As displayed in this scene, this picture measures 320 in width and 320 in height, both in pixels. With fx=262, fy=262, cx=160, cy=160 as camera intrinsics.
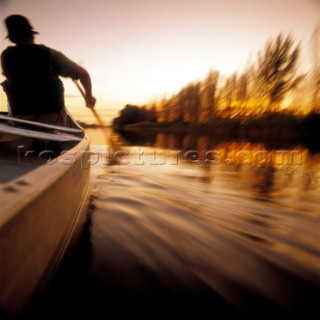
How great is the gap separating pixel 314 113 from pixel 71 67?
32770 millimetres

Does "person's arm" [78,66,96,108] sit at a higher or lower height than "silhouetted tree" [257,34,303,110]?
lower

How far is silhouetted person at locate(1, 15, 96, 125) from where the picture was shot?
3.03 m

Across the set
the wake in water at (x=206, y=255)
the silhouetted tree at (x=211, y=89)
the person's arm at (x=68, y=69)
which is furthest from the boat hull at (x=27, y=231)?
the silhouetted tree at (x=211, y=89)

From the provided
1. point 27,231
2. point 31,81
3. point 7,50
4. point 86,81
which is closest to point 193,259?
point 27,231

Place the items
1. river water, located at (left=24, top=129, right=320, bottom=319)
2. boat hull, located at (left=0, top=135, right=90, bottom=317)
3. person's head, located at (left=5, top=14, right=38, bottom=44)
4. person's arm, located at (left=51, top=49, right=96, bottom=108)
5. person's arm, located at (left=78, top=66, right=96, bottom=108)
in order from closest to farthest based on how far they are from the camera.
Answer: boat hull, located at (left=0, top=135, right=90, bottom=317)
river water, located at (left=24, top=129, right=320, bottom=319)
person's head, located at (left=5, top=14, right=38, bottom=44)
person's arm, located at (left=51, top=49, right=96, bottom=108)
person's arm, located at (left=78, top=66, right=96, bottom=108)

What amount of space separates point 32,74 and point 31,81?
0.09 m

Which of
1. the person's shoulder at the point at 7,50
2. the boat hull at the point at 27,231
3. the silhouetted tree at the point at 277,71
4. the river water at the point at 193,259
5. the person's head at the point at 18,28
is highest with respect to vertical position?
the silhouetted tree at the point at 277,71

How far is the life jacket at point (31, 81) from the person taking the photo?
10.0 ft

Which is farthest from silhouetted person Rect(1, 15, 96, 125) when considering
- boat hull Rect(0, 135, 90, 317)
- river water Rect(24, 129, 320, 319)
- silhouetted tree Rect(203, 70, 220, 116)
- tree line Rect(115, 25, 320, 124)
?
silhouetted tree Rect(203, 70, 220, 116)

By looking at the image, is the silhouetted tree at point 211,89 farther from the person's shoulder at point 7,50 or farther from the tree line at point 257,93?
the person's shoulder at point 7,50

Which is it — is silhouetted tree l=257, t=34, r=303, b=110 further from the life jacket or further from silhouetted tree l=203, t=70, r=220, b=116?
the life jacket

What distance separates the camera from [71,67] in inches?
126

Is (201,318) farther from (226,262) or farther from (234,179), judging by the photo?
(234,179)

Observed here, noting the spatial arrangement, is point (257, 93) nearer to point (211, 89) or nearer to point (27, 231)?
point (211, 89)
